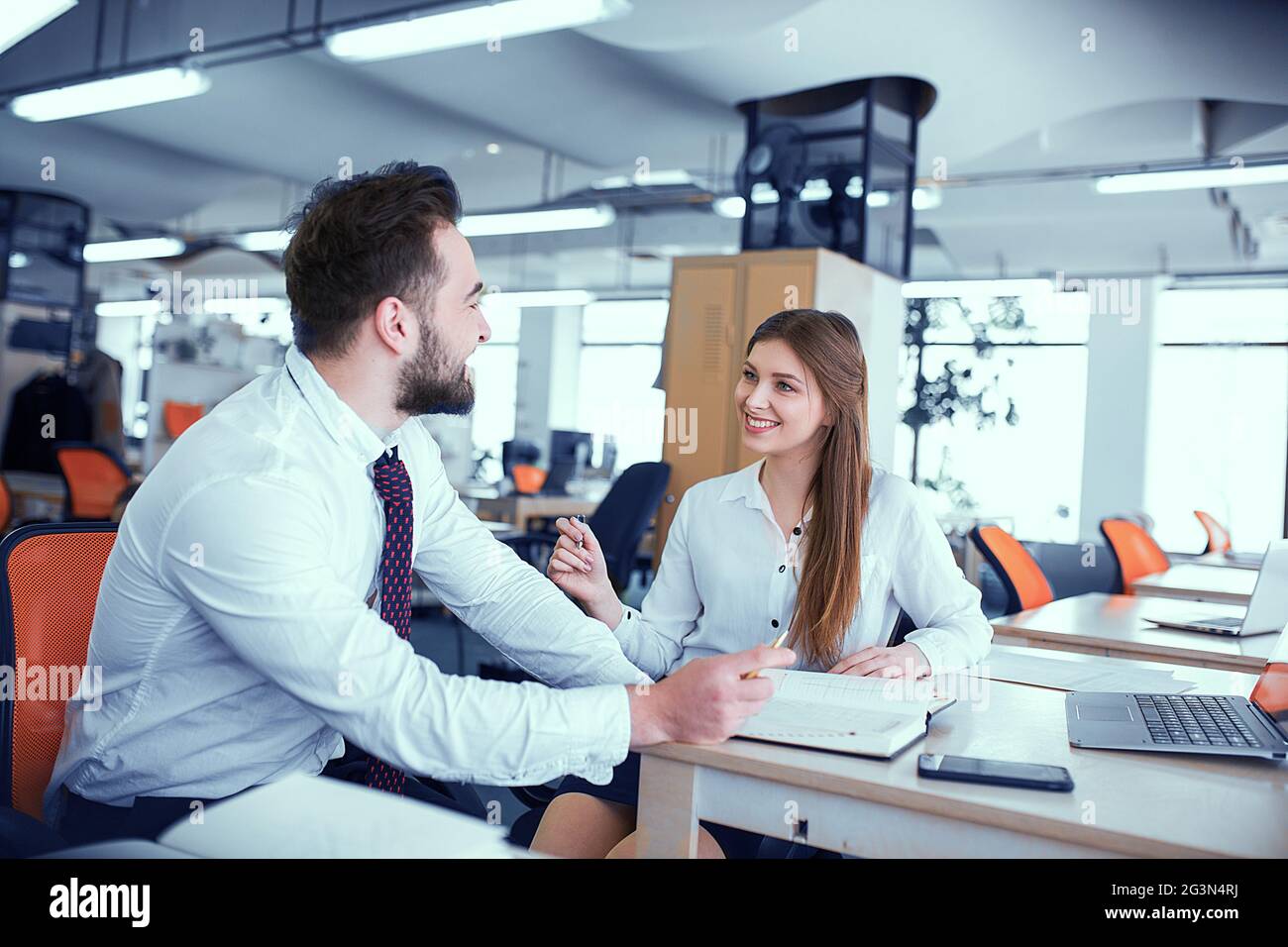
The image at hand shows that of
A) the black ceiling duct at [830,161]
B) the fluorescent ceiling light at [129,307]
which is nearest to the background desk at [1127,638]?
the black ceiling duct at [830,161]

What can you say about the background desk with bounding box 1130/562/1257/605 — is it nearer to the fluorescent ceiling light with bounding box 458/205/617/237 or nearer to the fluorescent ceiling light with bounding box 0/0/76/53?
the fluorescent ceiling light with bounding box 0/0/76/53

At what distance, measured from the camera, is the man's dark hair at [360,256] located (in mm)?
1589

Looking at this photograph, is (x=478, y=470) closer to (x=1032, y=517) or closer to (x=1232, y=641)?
(x=1032, y=517)

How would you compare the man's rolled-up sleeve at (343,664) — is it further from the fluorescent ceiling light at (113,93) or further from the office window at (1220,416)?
the office window at (1220,416)

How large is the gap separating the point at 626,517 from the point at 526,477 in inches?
163

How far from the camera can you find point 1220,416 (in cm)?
1103

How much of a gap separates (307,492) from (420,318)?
0.35m

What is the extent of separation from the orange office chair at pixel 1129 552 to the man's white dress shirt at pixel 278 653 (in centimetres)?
366

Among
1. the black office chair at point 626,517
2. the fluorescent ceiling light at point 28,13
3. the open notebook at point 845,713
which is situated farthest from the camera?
the black office chair at point 626,517

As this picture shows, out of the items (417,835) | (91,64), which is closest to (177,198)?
(91,64)

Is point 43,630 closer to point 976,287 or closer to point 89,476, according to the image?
point 89,476

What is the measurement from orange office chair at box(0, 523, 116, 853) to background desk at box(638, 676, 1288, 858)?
3.00 ft

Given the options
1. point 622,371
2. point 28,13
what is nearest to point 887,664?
point 28,13

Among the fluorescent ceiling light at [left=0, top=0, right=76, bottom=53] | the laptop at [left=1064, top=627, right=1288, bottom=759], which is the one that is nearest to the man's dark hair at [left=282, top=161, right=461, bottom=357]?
the laptop at [left=1064, top=627, right=1288, bottom=759]
